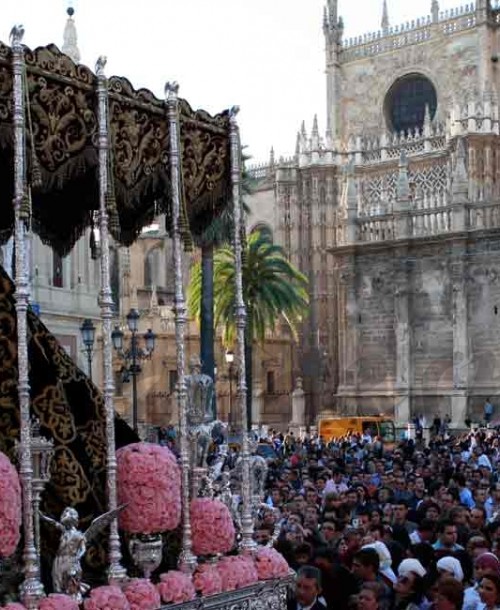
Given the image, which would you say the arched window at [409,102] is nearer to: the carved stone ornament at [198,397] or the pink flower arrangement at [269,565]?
the carved stone ornament at [198,397]

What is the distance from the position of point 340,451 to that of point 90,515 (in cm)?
1757

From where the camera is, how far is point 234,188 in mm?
7949

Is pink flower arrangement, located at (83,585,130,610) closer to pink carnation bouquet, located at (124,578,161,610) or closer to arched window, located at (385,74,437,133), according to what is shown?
pink carnation bouquet, located at (124,578,161,610)

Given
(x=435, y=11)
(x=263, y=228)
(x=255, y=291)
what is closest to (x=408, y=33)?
(x=435, y=11)

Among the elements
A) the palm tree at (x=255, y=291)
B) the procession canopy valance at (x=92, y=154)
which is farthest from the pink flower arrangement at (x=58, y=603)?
the palm tree at (x=255, y=291)

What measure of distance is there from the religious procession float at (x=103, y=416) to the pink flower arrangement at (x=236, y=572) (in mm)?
15

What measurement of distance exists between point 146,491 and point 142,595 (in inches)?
25.9

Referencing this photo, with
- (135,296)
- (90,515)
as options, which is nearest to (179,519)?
(90,515)

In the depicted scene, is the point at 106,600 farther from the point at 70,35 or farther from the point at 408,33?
the point at 408,33

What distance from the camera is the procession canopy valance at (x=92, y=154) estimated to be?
6.38 meters

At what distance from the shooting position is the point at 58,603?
5707 mm

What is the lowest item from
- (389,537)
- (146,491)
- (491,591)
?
(389,537)

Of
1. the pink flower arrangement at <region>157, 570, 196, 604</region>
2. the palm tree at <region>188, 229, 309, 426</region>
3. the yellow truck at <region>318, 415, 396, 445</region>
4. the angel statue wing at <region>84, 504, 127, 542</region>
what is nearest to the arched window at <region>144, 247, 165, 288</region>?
the palm tree at <region>188, 229, 309, 426</region>

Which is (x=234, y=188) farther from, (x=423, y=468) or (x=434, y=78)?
(x=434, y=78)
